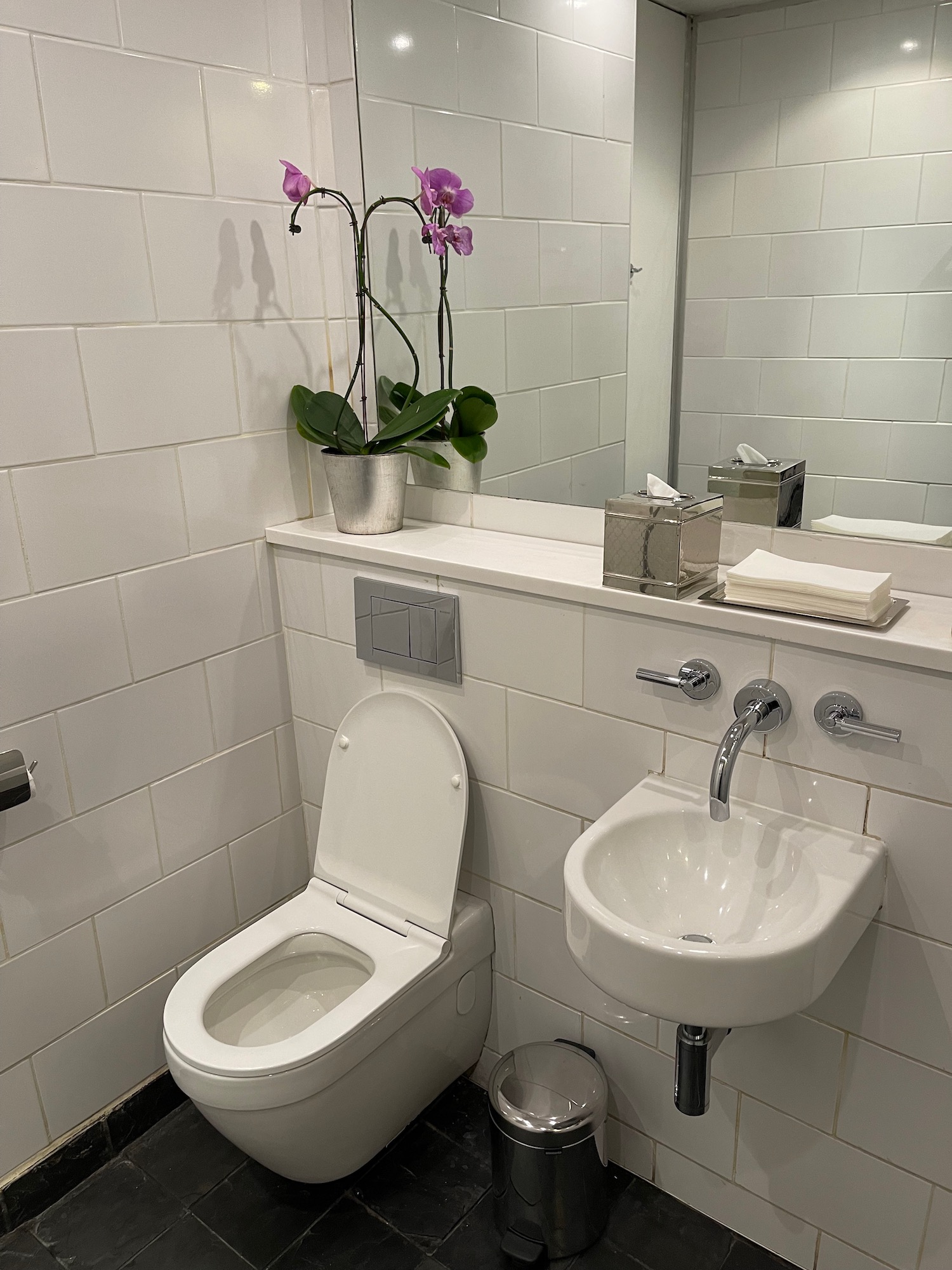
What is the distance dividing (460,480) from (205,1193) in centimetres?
130

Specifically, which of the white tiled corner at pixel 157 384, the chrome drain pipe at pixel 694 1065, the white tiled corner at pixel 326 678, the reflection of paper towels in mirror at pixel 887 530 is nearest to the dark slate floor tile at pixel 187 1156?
the white tiled corner at pixel 326 678

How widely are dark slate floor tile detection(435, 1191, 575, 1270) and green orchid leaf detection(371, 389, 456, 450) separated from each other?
4.21ft

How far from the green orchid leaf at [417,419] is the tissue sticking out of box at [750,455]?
509 millimetres

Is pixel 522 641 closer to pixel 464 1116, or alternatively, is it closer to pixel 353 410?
pixel 353 410

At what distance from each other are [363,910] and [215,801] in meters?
0.35

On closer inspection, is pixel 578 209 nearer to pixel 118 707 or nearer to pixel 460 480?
pixel 460 480

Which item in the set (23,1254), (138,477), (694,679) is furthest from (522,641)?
(23,1254)

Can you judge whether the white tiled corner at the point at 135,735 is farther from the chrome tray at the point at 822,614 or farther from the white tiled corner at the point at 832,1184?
the white tiled corner at the point at 832,1184

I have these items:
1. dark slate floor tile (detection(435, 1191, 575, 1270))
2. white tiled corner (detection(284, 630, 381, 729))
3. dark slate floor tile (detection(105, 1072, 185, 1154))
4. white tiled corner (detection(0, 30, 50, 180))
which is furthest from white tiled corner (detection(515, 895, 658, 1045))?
white tiled corner (detection(0, 30, 50, 180))

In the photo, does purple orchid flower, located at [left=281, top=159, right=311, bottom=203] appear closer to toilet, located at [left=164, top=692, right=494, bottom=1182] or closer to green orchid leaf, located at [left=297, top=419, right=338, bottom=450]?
green orchid leaf, located at [left=297, top=419, right=338, bottom=450]

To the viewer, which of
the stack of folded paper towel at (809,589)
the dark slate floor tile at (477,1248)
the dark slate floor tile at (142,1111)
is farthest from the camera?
the dark slate floor tile at (142,1111)

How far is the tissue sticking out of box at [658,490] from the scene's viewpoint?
1353mm

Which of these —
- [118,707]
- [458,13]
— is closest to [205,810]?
[118,707]

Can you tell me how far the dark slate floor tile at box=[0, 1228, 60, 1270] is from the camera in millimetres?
1538
